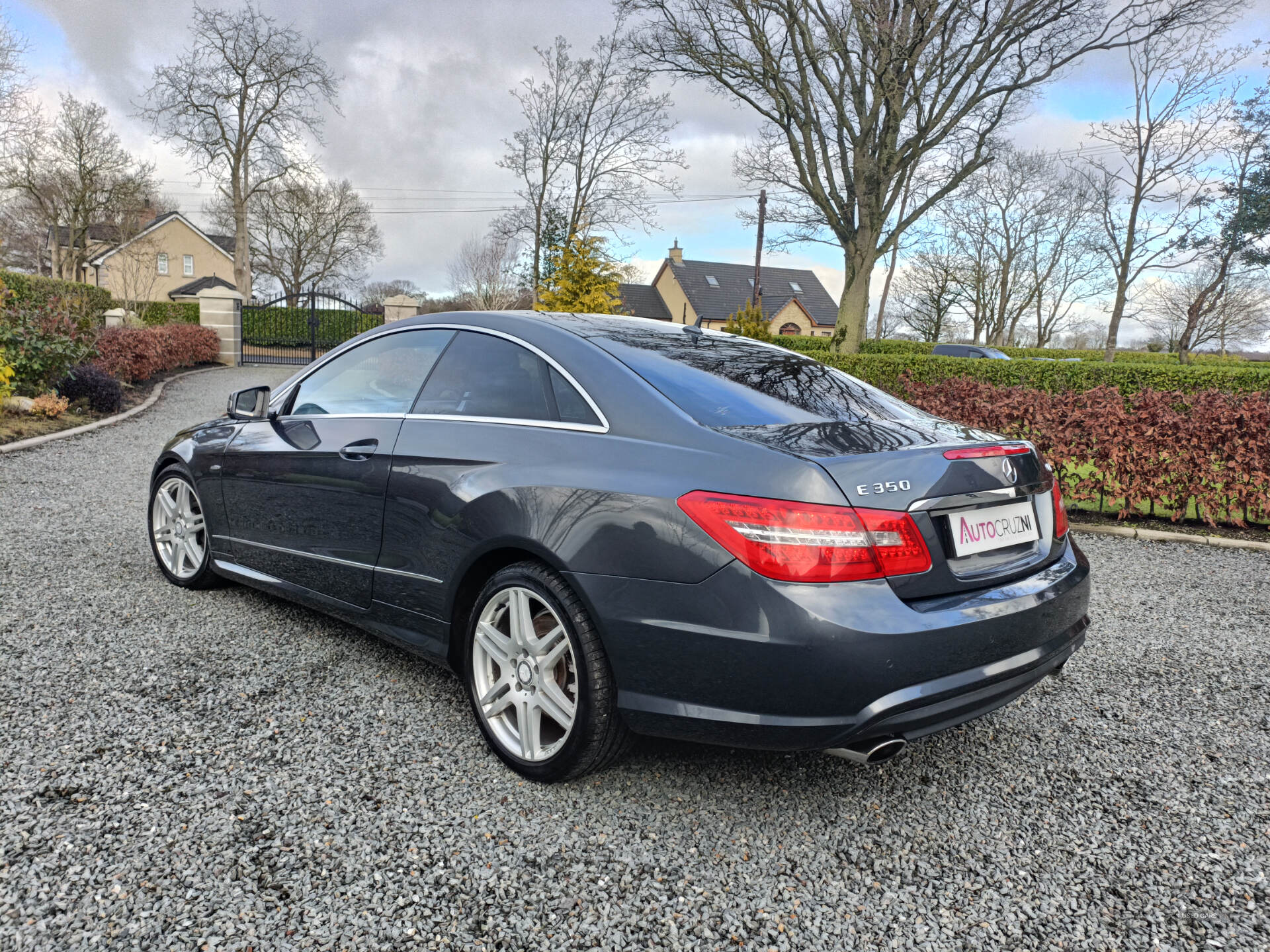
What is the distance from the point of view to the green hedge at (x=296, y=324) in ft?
83.4

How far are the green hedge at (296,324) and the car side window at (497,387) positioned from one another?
854 inches

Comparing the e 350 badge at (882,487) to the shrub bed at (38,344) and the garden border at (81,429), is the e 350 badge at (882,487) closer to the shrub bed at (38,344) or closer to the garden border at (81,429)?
the garden border at (81,429)

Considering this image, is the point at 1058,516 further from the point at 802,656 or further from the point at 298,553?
the point at 298,553

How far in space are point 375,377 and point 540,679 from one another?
1622 mm

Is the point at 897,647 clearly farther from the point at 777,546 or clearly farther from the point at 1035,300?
the point at 1035,300

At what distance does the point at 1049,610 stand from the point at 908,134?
19.4 meters

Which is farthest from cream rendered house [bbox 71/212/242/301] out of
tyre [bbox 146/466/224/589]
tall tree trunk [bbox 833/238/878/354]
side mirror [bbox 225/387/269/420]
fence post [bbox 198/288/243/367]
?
side mirror [bbox 225/387/269/420]

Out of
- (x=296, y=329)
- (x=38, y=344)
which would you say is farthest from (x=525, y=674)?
(x=296, y=329)

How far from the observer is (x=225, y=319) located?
23.7m

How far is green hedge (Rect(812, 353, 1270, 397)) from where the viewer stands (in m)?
11.5

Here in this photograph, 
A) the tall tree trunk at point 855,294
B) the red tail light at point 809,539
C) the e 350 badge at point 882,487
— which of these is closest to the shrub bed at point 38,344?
the red tail light at point 809,539

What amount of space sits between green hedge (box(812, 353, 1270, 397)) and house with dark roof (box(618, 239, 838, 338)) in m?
39.8

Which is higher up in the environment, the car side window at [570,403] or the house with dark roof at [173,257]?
the house with dark roof at [173,257]

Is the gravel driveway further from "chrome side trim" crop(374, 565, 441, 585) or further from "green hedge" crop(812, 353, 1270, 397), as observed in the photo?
"green hedge" crop(812, 353, 1270, 397)
